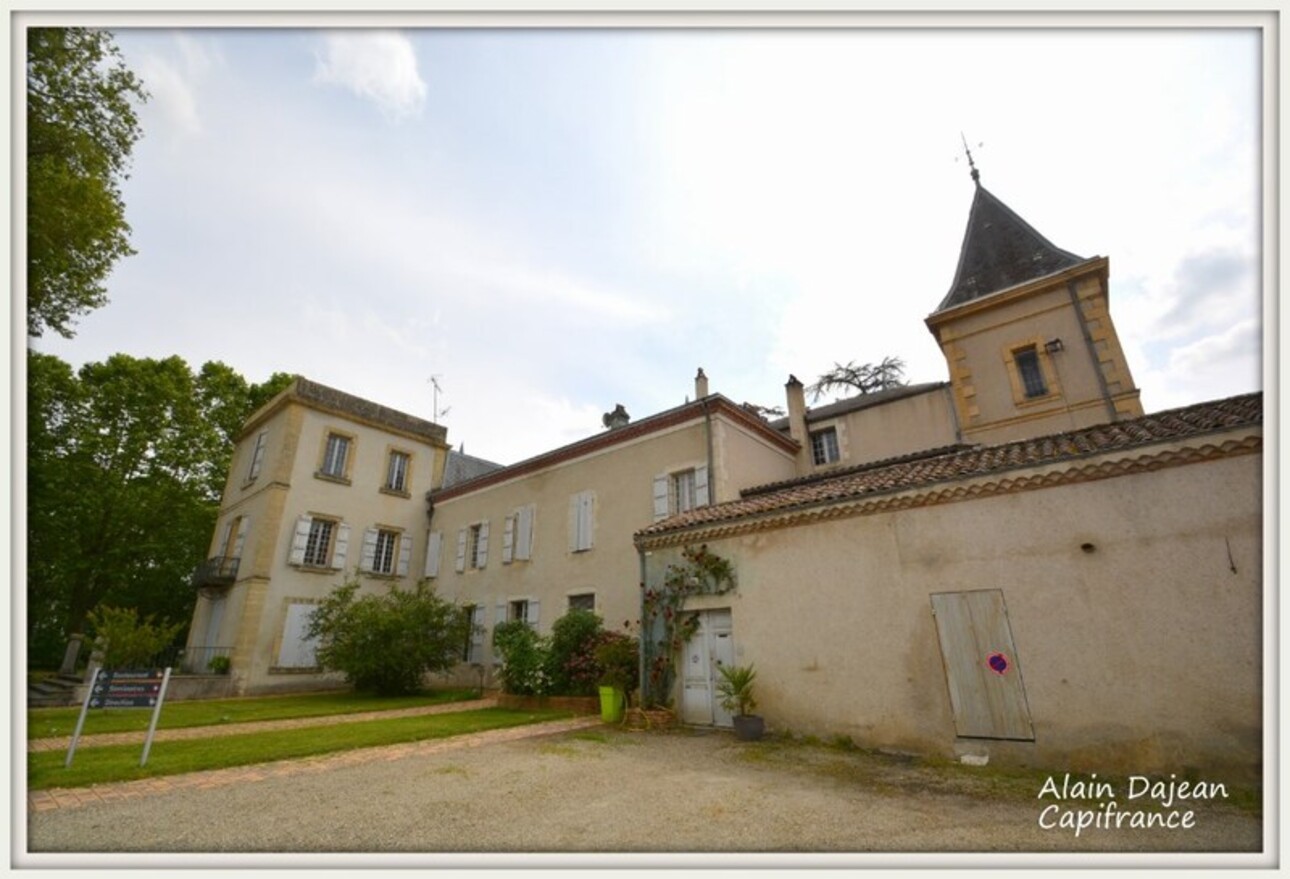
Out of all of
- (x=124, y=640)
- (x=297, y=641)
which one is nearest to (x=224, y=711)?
(x=124, y=640)

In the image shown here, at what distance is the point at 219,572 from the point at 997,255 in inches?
924

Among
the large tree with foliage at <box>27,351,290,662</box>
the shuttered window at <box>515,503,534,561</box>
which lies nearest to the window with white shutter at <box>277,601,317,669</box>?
the shuttered window at <box>515,503,534,561</box>

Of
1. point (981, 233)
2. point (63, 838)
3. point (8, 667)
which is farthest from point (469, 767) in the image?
point (981, 233)

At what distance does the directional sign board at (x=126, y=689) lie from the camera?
548 centimetres

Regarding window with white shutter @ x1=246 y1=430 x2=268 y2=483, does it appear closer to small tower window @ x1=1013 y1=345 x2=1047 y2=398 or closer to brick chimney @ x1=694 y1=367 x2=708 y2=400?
brick chimney @ x1=694 y1=367 x2=708 y2=400

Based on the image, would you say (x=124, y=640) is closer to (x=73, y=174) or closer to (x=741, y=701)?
(x=73, y=174)

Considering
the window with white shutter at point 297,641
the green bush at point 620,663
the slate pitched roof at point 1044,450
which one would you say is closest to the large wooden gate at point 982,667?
the slate pitched roof at point 1044,450

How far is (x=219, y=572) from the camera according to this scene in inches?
623

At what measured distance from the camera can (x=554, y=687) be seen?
10438 mm

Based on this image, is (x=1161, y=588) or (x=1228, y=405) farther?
(x=1228, y=405)

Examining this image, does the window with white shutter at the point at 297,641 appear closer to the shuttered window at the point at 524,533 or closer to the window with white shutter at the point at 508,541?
the window with white shutter at the point at 508,541

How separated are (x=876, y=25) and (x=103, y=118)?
10.4 m

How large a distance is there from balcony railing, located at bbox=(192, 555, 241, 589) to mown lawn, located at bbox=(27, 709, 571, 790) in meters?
9.66

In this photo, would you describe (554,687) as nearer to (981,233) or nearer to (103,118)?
(103,118)
